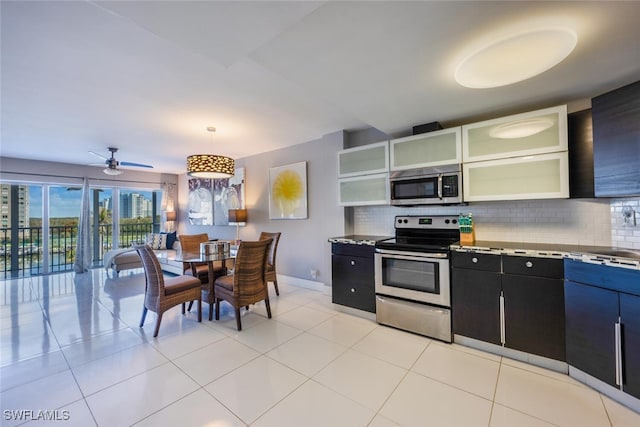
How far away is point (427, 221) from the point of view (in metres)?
3.03

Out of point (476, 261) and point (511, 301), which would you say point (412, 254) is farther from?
point (511, 301)

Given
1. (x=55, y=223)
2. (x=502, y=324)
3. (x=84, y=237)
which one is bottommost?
(x=502, y=324)

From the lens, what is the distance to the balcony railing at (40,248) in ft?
17.4

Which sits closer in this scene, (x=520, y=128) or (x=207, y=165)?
(x=520, y=128)

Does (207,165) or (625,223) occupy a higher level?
(207,165)

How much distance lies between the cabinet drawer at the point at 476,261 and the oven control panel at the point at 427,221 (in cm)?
58

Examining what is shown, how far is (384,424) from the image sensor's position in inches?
59.2

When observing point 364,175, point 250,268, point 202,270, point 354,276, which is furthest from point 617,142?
point 202,270

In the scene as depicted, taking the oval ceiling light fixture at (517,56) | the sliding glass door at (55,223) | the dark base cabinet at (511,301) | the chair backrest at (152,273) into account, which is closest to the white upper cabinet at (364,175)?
the dark base cabinet at (511,301)

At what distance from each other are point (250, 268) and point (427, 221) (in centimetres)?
219

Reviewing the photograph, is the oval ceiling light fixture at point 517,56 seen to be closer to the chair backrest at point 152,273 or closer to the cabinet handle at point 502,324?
the cabinet handle at point 502,324

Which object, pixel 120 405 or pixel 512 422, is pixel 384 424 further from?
pixel 120 405

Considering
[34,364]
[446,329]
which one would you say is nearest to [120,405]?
[34,364]

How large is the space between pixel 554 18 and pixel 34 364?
4506mm
